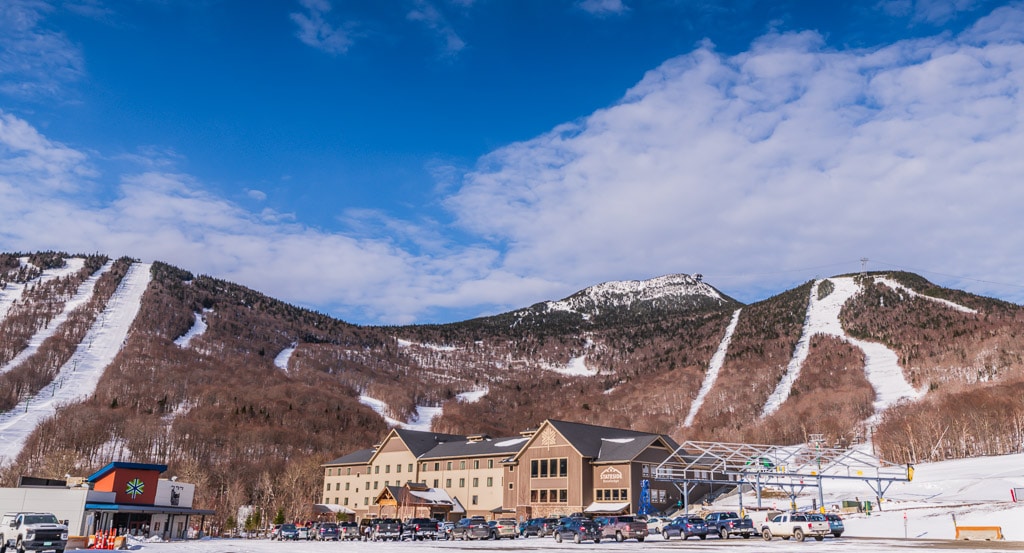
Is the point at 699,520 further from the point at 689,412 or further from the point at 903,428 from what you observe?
the point at 689,412

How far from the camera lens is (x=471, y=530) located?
178 ft

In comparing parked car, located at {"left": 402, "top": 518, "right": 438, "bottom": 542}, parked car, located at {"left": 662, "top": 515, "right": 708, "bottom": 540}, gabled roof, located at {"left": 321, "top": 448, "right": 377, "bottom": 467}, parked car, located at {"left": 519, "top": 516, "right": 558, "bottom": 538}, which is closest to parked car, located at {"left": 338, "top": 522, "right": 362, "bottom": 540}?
parked car, located at {"left": 402, "top": 518, "right": 438, "bottom": 542}

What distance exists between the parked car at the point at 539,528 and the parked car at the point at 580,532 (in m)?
10.6

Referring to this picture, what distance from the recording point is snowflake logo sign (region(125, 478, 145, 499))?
6041cm

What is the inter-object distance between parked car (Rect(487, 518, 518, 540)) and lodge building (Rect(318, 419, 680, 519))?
576 inches

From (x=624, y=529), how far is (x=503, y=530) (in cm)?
1353

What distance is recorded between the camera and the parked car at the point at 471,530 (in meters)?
53.5

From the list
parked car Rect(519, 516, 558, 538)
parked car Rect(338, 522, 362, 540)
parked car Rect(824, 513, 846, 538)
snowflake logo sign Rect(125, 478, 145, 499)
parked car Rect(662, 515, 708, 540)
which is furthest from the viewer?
snowflake logo sign Rect(125, 478, 145, 499)

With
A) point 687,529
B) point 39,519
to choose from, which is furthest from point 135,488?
point 687,529

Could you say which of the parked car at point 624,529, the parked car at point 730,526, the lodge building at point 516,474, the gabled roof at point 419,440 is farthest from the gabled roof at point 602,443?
the parked car at point 730,526

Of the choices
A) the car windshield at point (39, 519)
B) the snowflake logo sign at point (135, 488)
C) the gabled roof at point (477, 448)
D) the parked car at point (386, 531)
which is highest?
the gabled roof at point (477, 448)

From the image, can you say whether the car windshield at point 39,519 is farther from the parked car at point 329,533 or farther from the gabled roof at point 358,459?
the gabled roof at point 358,459

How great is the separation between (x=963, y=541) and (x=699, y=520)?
1491 cm

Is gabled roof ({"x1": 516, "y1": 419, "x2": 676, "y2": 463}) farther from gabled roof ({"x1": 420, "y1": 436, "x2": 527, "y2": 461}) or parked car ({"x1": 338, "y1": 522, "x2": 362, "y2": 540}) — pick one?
parked car ({"x1": 338, "y1": 522, "x2": 362, "y2": 540})
